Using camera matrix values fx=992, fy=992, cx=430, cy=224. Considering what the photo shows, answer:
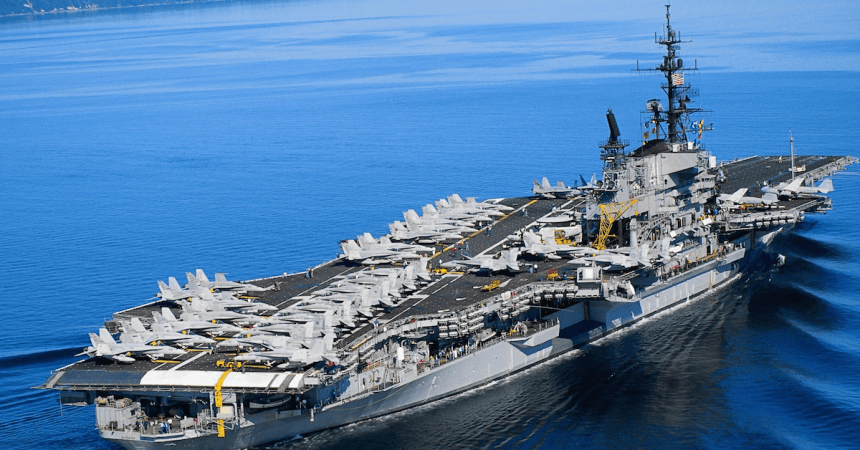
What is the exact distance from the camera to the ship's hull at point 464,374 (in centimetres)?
3108

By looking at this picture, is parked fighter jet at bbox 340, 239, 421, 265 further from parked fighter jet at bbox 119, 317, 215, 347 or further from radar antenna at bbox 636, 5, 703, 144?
radar antenna at bbox 636, 5, 703, 144

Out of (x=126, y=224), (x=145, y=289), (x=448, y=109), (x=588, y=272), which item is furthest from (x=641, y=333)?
(x=448, y=109)

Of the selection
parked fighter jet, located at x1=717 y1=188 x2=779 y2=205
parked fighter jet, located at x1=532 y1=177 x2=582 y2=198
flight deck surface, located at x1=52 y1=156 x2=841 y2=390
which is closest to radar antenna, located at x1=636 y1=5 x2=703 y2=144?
parked fighter jet, located at x1=717 y1=188 x2=779 y2=205

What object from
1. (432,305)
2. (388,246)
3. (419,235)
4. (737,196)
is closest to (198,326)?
(432,305)

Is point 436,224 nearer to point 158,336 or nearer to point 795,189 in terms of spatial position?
point 158,336

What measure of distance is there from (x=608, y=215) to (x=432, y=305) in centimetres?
1139

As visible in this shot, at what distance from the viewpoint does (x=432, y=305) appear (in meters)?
37.7

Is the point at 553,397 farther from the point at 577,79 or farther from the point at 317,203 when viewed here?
the point at 577,79

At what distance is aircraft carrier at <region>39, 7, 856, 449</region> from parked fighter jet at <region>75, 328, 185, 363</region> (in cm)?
7

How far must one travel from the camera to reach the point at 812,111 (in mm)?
94688

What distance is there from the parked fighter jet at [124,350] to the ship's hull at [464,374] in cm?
287

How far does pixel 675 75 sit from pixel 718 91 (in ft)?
209

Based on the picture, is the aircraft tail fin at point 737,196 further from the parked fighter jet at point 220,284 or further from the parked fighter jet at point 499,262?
the parked fighter jet at point 220,284

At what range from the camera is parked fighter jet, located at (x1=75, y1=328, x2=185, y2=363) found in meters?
32.6
